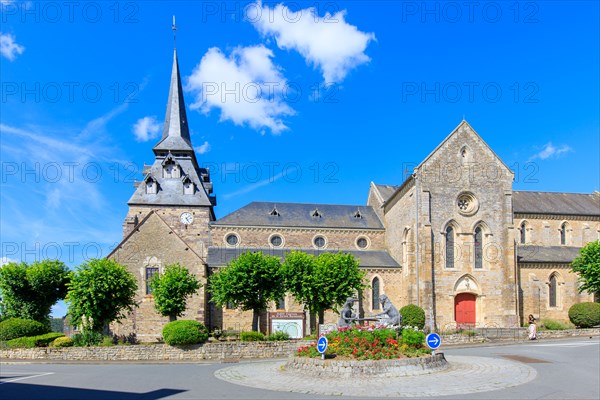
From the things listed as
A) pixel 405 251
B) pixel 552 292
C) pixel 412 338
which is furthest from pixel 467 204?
pixel 412 338

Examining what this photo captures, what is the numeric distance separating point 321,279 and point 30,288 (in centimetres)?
2116

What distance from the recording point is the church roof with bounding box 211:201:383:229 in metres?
49.3

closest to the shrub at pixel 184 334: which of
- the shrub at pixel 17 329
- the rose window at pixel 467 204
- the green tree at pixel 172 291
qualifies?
the green tree at pixel 172 291

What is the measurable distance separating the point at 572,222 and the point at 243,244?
110ft

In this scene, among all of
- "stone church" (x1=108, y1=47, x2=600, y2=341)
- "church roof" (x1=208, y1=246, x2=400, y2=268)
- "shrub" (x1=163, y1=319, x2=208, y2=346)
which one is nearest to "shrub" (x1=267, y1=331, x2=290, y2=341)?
"shrub" (x1=163, y1=319, x2=208, y2=346)

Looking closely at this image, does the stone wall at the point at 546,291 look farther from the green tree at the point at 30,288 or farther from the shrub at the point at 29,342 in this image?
the green tree at the point at 30,288

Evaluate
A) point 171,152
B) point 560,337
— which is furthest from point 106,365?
point 171,152

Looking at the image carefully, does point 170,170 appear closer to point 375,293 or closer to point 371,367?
point 375,293

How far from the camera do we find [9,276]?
35594 mm

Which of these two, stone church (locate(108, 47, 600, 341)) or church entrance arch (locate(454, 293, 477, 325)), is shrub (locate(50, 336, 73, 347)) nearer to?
stone church (locate(108, 47, 600, 341))

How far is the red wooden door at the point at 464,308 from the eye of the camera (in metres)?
42.2

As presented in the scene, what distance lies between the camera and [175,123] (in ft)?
189

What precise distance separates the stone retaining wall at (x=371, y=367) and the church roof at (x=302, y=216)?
31.5 m

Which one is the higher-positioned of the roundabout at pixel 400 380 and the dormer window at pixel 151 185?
the dormer window at pixel 151 185
